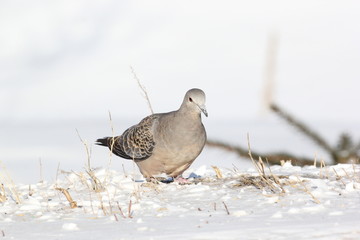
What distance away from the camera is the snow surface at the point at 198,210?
529 cm

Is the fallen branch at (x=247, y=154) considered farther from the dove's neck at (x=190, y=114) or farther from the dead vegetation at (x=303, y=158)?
the dove's neck at (x=190, y=114)

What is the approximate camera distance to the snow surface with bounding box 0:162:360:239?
529cm

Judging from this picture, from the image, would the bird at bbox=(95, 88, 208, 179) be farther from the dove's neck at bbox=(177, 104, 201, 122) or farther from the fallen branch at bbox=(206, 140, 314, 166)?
the fallen branch at bbox=(206, 140, 314, 166)

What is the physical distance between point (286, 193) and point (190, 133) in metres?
1.98

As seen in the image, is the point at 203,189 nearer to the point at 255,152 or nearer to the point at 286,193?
the point at 286,193

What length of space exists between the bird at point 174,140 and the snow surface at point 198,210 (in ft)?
1.38

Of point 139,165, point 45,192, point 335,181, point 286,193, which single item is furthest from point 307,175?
point 45,192

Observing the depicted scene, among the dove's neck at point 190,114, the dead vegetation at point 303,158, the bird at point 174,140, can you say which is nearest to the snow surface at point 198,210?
the bird at point 174,140

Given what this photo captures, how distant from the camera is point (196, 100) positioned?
336 inches

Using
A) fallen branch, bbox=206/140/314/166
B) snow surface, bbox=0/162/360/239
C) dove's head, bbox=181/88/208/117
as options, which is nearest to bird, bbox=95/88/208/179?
dove's head, bbox=181/88/208/117

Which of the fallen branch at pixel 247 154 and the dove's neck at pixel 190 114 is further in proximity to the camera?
the fallen branch at pixel 247 154

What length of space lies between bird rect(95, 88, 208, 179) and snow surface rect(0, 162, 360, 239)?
420mm

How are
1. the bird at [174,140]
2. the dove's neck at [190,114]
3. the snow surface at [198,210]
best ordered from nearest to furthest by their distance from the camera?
1. the snow surface at [198,210]
2. the bird at [174,140]
3. the dove's neck at [190,114]

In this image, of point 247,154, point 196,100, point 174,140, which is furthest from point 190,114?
point 247,154
